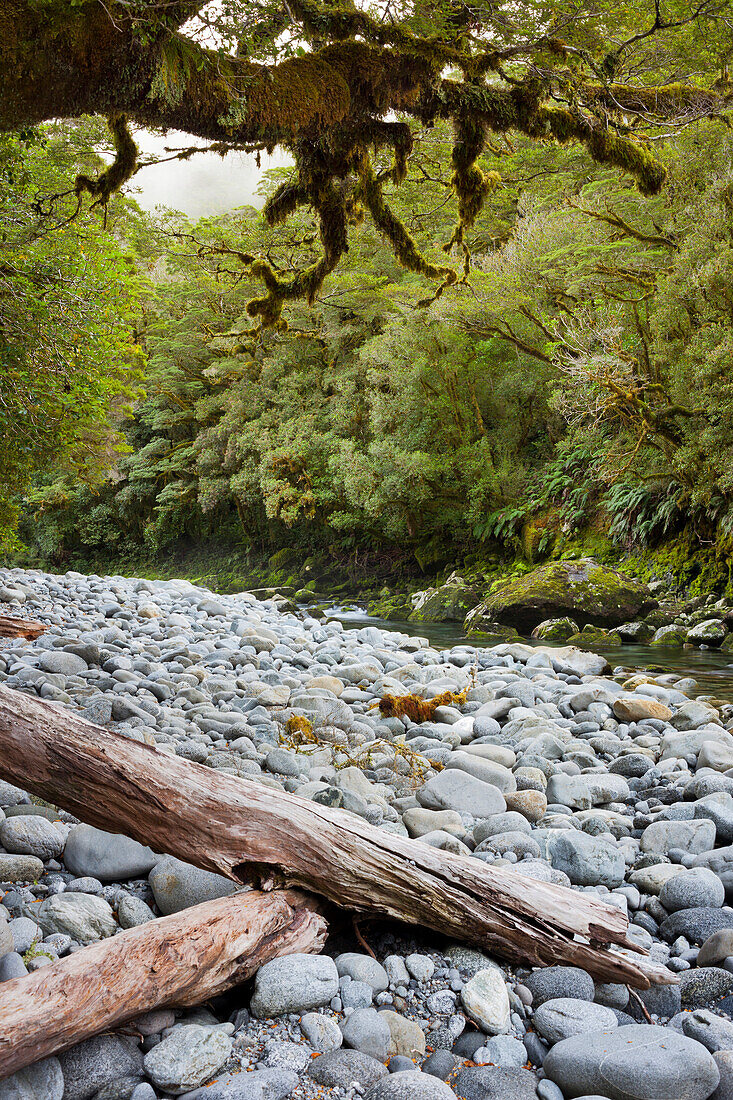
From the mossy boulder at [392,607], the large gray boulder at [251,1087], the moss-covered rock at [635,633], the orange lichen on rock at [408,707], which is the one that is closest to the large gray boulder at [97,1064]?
the large gray boulder at [251,1087]

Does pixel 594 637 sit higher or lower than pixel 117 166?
lower

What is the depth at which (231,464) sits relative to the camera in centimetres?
2028

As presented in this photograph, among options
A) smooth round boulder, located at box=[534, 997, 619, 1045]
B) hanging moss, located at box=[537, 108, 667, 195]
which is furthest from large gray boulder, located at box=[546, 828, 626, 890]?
hanging moss, located at box=[537, 108, 667, 195]

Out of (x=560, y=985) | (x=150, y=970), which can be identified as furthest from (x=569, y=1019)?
(x=150, y=970)

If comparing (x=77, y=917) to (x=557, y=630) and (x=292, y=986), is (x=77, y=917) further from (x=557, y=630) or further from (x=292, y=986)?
(x=557, y=630)

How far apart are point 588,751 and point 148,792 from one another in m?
3.00

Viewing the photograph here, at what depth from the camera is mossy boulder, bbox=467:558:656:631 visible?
406 inches

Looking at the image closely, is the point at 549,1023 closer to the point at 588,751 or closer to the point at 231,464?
the point at 588,751

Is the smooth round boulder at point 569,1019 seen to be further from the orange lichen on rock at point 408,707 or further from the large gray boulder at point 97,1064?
the orange lichen on rock at point 408,707

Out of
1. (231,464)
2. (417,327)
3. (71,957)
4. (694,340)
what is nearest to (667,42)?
(694,340)

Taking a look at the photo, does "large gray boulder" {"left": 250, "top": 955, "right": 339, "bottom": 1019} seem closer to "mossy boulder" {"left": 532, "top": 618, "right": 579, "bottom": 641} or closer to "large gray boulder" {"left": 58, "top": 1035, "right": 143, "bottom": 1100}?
"large gray boulder" {"left": 58, "top": 1035, "right": 143, "bottom": 1100}

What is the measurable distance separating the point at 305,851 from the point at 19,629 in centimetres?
512

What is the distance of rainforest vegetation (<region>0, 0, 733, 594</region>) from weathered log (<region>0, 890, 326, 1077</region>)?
10.8ft

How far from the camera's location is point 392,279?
17.2 m
